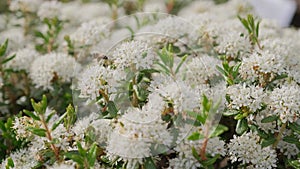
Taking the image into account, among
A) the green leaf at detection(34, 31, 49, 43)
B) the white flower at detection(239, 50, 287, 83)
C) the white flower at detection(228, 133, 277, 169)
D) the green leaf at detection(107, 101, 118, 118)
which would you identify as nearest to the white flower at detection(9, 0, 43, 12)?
the green leaf at detection(34, 31, 49, 43)

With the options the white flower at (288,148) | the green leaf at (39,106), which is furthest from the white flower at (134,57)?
the white flower at (288,148)

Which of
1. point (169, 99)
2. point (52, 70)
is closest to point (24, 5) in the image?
point (52, 70)

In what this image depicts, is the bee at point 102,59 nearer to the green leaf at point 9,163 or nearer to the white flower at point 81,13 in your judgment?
the green leaf at point 9,163

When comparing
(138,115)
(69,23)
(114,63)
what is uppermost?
(69,23)

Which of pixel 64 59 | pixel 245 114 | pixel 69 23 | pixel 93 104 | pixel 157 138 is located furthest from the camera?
pixel 69 23

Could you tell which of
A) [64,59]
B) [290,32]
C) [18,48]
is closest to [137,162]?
[64,59]

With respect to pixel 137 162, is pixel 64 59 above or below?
above

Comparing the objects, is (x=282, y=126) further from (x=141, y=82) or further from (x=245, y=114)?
(x=141, y=82)
